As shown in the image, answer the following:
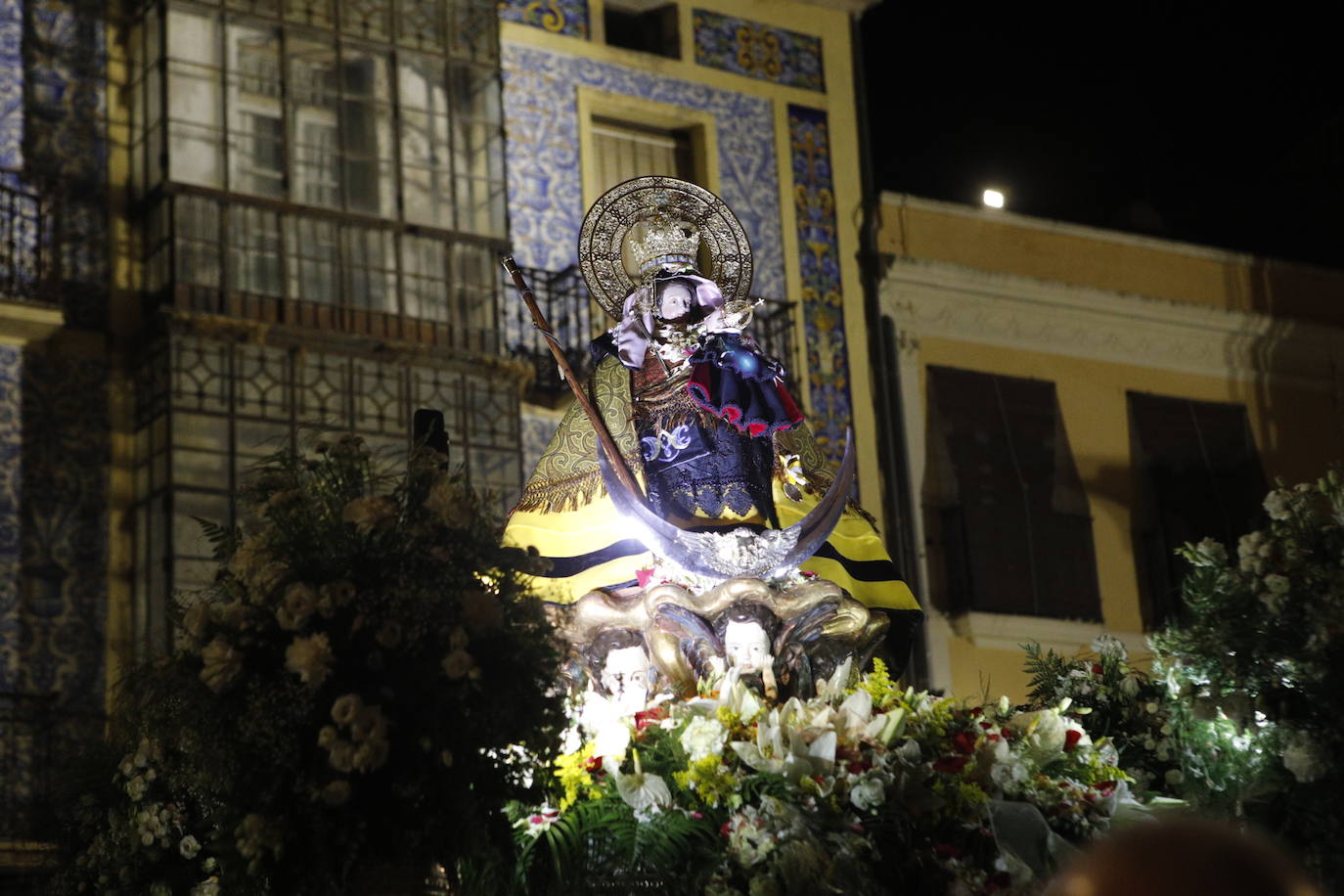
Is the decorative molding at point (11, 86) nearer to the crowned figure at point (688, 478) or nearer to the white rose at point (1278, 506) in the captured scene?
the crowned figure at point (688, 478)

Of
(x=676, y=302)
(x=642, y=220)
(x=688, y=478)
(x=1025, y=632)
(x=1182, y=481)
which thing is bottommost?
(x=688, y=478)

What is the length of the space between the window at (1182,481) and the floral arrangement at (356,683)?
34.0ft

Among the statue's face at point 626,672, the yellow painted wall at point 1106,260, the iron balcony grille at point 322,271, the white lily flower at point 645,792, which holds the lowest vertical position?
the white lily flower at point 645,792

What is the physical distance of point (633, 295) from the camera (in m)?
7.30

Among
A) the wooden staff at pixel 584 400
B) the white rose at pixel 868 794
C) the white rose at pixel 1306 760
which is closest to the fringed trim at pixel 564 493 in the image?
the wooden staff at pixel 584 400

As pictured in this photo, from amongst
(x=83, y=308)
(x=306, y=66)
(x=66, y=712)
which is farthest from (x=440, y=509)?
(x=306, y=66)

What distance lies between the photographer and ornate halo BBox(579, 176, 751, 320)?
746 centimetres

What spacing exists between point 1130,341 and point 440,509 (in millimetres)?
11212

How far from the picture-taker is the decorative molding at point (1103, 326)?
1485 centimetres

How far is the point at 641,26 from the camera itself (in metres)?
14.9

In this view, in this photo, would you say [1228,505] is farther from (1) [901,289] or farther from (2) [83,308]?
(2) [83,308]

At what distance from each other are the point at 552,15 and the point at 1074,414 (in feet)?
15.1

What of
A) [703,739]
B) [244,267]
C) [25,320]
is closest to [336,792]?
[703,739]

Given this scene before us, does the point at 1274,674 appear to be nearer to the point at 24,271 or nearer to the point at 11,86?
the point at 24,271
